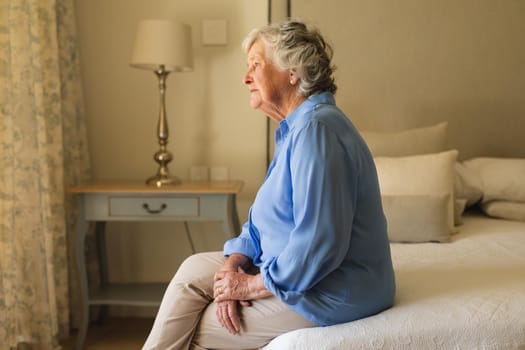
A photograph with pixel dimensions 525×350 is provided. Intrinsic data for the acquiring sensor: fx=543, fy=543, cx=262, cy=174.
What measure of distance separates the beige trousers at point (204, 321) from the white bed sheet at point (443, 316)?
0.05 m

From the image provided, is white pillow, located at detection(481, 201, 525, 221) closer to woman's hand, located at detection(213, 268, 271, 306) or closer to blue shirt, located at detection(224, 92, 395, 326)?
blue shirt, located at detection(224, 92, 395, 326)

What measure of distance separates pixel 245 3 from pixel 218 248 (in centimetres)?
123

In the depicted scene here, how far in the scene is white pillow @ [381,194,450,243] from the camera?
6.28 ft

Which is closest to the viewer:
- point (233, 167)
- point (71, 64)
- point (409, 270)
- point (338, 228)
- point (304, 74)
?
point (338, 228)

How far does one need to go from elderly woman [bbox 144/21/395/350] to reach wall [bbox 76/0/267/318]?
4.13ft

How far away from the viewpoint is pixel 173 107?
2.72 meters

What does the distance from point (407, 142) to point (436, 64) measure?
1.70ft

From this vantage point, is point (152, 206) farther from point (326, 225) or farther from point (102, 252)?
point (326, 225)

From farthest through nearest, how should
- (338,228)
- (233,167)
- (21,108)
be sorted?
(233,167) → (21,108) → (338,228)

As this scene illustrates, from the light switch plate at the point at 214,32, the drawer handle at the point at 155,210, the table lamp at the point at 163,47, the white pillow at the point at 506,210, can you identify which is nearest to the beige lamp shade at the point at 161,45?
the table lamp at the point at 163,47

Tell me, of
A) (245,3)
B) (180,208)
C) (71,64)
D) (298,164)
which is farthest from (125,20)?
(298,164)

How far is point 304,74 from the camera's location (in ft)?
4.42

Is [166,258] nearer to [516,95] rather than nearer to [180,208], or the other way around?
[180,208]

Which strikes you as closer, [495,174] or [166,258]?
[495,174]
